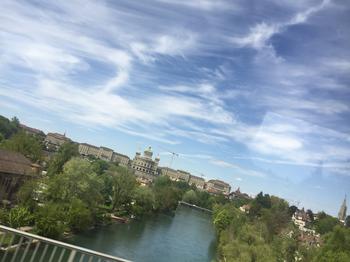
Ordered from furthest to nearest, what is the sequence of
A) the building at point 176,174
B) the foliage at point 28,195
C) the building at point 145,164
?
the building at point 176,174, the building at point 145,164, the foliage at point 28,195

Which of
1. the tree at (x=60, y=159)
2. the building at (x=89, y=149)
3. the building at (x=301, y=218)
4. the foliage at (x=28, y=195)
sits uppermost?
the building at (x=89, y=149)

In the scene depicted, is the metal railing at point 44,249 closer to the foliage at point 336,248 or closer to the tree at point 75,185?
the tree at point 75,185

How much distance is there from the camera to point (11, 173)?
30.9 metres

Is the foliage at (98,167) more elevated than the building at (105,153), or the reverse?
the building at (105,153)

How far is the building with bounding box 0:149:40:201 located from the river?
6655 millimetres

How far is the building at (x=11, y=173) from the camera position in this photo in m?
29.8

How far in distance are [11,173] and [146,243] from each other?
1197 centimetres

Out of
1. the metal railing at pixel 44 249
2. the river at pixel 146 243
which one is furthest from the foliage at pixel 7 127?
the metal railing at pixel 44 249

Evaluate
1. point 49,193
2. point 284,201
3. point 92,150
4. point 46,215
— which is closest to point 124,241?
point 49,193

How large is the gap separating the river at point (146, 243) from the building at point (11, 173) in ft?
21.8

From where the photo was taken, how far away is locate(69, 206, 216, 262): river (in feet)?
89.5

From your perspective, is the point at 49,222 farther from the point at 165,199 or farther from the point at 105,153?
the point at 105,153

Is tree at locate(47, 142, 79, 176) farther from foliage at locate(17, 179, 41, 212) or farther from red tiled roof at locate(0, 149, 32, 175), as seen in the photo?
foliage at locate(17, 179, 41, 212)

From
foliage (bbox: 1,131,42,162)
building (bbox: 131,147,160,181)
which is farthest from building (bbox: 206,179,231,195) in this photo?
foliage (bbox: 1,131,42,162)
